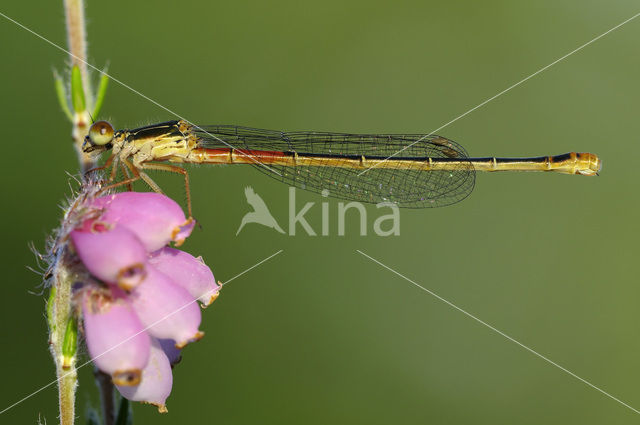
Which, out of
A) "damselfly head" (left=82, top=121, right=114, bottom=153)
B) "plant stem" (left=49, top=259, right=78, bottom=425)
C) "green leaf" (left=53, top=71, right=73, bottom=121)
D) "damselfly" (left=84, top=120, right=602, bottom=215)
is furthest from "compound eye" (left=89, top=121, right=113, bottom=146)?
"plant stem" (left=49, top=259, right=78, bottom=425)

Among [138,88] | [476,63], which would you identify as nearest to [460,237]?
[476,63]

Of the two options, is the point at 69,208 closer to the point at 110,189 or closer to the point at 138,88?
the point at 110,189

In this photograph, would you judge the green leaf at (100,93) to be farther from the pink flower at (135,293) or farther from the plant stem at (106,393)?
the plant stem at (106,393)

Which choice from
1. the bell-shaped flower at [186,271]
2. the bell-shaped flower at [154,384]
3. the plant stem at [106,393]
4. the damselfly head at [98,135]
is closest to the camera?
the bell-shaped flower at [154,384]

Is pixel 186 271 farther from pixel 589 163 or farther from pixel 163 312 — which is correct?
pixel 589 163

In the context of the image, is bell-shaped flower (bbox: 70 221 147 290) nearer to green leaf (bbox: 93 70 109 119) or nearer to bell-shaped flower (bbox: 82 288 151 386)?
bell-shaped flower (bbox: 82 288 151 386)

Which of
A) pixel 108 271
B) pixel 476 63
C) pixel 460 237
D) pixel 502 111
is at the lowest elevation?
pixel 460 237

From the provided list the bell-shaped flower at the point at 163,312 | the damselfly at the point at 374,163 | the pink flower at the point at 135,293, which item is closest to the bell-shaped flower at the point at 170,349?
the pink flower at the point at 135,293
